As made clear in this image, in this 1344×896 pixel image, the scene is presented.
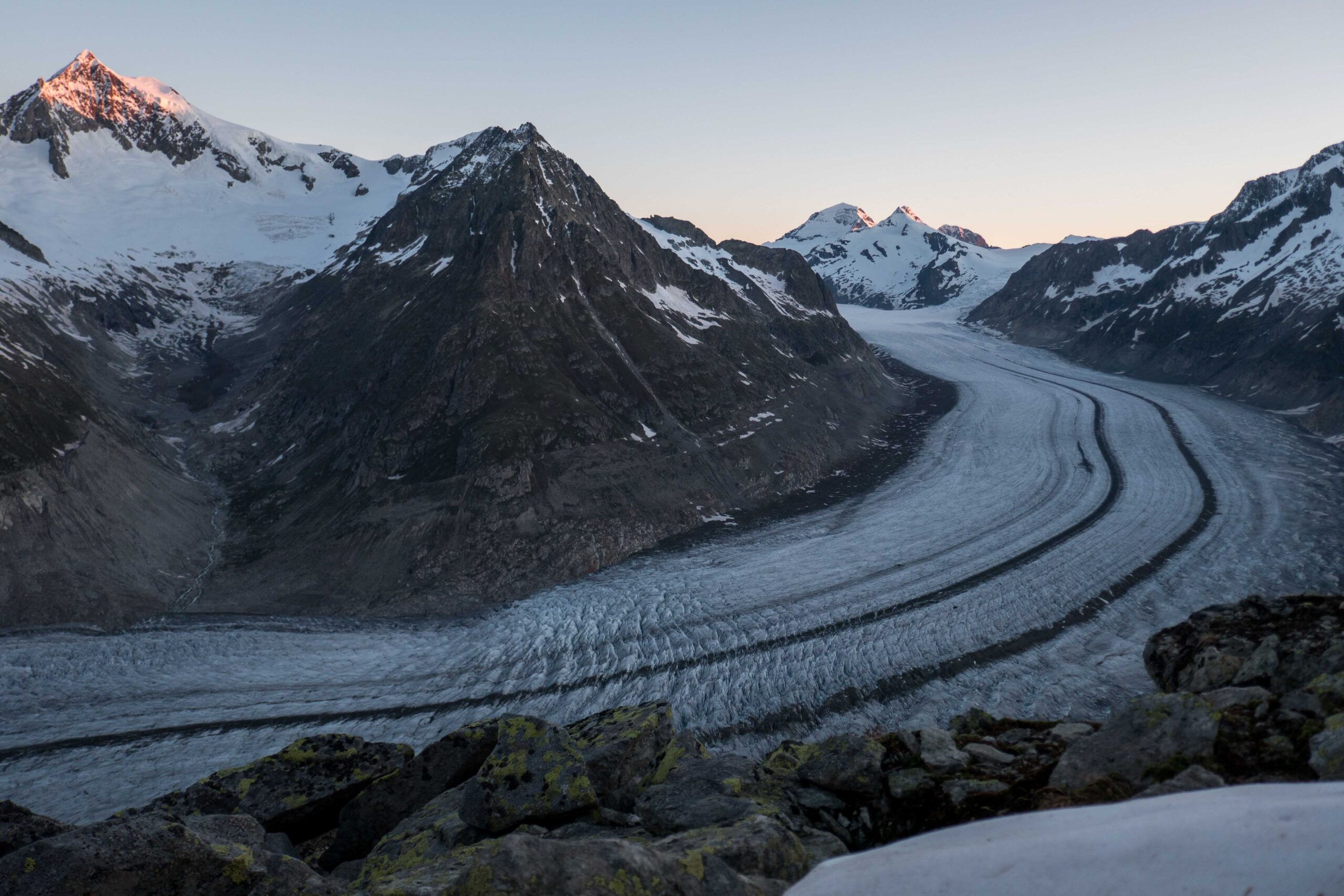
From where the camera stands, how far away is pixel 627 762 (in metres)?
11.9

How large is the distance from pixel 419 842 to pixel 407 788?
2.68 metres

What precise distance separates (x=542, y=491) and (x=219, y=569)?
61.6ft

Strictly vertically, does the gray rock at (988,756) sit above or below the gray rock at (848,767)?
below

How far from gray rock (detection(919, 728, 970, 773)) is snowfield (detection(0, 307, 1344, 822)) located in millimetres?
14547

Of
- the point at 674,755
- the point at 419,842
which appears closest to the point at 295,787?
the point at 419,842

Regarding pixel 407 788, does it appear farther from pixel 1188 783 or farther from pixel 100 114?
pixel 100 114

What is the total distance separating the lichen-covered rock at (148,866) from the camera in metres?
7.86

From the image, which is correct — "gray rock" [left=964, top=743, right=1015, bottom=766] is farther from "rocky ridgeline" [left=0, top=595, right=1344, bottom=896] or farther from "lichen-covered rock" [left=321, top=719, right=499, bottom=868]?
"lichen-covered rock" [left=321, top=719, right=499, bottom=868]

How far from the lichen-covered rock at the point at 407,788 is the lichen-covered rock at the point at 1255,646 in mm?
13128

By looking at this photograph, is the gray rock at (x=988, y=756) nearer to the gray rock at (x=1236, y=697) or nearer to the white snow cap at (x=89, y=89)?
the gray rock at (x=1236, y=697)

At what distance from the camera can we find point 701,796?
33.9 feet

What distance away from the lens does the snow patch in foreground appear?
3.61 m

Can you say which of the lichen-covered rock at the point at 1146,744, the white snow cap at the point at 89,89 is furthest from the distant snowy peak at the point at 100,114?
the lichen-covered rock at the point at 1146,744

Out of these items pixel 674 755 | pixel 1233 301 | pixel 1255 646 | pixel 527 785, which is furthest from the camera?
pixel 1233 301
